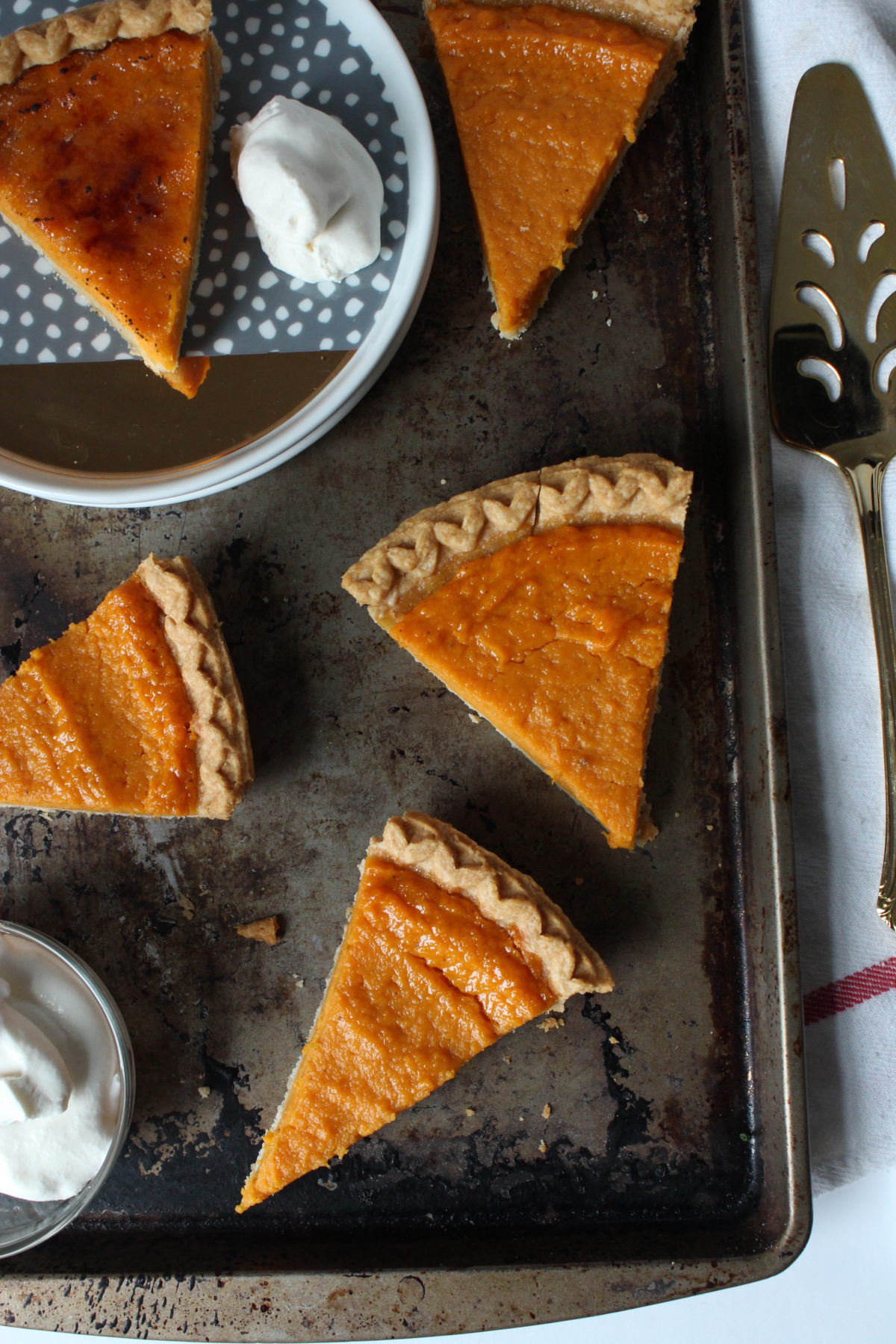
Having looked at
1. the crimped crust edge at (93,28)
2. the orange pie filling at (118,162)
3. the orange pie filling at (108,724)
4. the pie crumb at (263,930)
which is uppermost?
the crimped crust edge at (93,28)

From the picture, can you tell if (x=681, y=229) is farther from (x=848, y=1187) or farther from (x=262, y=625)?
(x=848, y=1187)

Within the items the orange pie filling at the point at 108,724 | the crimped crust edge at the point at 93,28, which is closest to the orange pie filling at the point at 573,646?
the orange pie filling at the point at 108,724

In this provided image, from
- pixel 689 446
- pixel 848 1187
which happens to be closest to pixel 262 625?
pixel 689 446

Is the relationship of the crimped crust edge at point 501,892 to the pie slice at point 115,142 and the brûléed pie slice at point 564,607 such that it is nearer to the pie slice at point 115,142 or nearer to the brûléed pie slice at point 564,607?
the brûléed pie slice at point 564,607

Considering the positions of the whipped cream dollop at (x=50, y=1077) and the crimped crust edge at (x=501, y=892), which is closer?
the whipped cream dollop at (x=50, y=1077)

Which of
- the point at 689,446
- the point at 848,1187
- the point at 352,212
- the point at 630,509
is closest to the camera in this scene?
the point at 352,212

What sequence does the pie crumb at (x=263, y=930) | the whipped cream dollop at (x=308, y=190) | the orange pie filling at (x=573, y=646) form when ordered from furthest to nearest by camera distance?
the pie crumb at (x=263, y=930) → the orange pie filling at (x=573, y=646) → the whipped cream dollop at (x=308, y=190)
